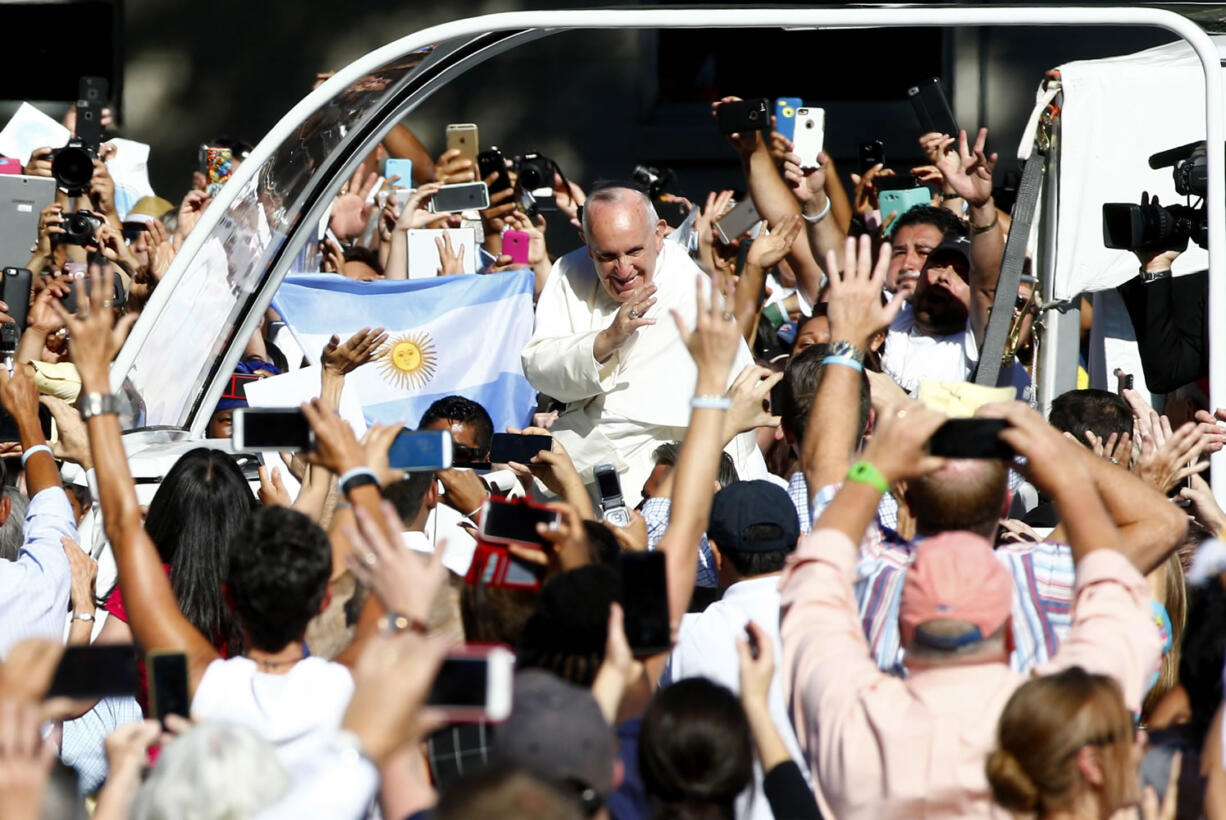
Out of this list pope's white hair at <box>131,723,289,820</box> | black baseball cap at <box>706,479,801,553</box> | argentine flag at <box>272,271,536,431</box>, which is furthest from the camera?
argentine flag at <box>272,271,536,431</box>

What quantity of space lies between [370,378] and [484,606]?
3406 millimetres

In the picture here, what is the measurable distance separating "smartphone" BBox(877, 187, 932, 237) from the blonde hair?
471 centimetres

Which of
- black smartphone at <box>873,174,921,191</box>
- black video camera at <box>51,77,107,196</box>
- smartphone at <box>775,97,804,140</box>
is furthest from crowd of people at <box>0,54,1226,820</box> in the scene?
black smartphone at <box>873,174,921,191</box>

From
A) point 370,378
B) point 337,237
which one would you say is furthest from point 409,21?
point 370,378

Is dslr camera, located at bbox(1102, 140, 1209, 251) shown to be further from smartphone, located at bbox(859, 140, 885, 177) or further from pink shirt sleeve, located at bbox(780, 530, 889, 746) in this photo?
smartphone, located at bbox(859, 140, 885, 177)

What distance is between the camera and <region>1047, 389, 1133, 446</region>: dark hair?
177 inches

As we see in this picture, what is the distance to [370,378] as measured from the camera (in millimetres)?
6262

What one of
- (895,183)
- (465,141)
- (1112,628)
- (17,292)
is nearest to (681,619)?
(1112,628)

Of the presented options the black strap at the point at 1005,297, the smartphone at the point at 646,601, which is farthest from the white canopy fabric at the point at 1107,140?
the smartphone at the point at 646,601

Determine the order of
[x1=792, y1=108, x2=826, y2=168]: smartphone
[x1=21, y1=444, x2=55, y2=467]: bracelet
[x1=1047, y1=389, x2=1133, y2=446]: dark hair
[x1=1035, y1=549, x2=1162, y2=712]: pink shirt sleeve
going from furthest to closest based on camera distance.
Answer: [x1=792, y1=108, x2=826, y2=168]: smartphone < [x1=1047, y1=389, x2=1133, y2=446]: dark hair < [x1=21, y1=444, x2=55, y2=467]: bracelet < [x1=1035, y1=549, x2=1162, y2=712]: pink shirt sleeve

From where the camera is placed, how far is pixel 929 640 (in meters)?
2.52

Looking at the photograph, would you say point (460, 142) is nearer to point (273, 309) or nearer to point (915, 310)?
point (273, 309)

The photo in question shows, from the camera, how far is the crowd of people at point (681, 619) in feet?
7.47

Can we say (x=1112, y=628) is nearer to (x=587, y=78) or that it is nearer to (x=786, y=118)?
(x=786, y=118)
